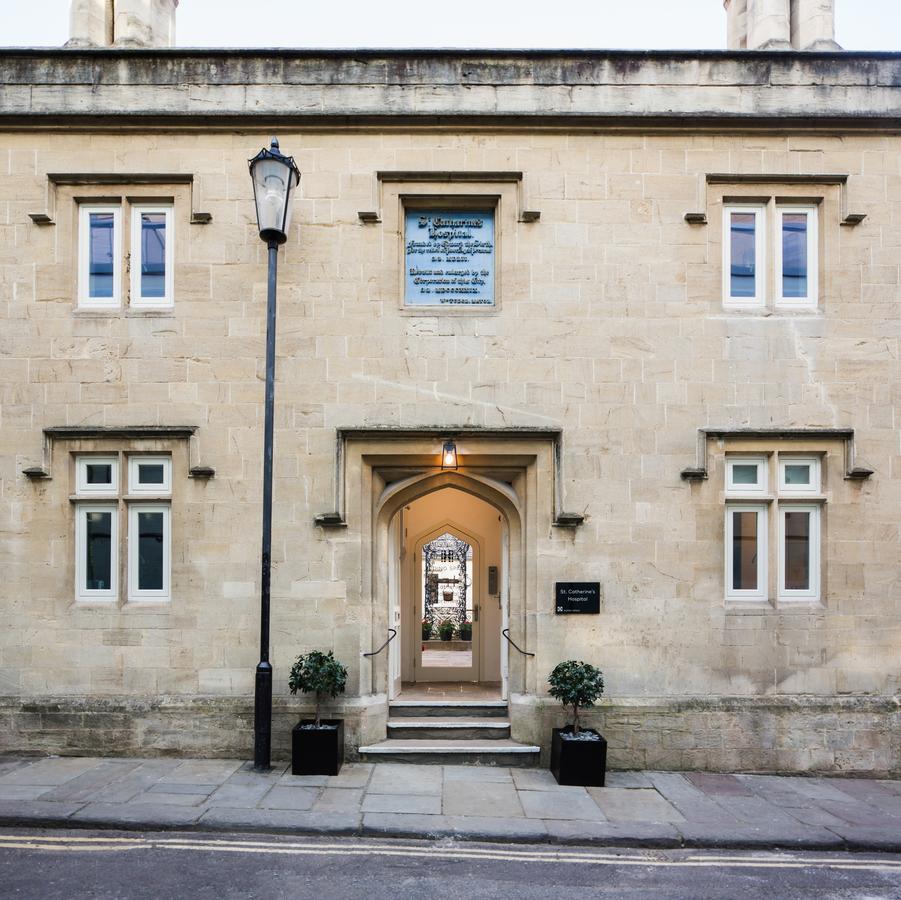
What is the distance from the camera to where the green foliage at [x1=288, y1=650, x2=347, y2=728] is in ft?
26.2

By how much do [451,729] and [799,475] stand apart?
5378mm

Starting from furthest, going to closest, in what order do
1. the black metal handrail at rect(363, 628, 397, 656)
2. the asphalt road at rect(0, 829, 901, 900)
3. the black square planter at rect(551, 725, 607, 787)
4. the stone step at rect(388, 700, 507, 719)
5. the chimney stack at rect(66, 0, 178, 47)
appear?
the chimney stack at rect(66, 0, 178, 47) → the stone step at rect(388, 700, 507, 719) → the black metal handrail at rect(363, 628, 397, 656) → the black square planter at rect(551, 725, 607, 787) → the asphalt road at rect(0, 829, 901, 900)

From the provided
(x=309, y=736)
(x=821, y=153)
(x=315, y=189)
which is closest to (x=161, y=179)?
(x=315, y=189)

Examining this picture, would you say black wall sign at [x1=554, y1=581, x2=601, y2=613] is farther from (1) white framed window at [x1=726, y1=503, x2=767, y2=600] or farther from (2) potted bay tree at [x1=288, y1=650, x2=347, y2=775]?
(2) potted bay tree at [x1=288, y1=650, x2=347, y2=775]

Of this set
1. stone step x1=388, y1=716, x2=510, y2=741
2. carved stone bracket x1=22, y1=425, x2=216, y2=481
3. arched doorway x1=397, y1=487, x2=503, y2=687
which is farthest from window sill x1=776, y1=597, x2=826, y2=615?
carved stone bracket x1=22, y1=425, x2=216, y2=481

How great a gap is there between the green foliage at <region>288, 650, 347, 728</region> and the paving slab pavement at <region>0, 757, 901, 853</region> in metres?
0.93

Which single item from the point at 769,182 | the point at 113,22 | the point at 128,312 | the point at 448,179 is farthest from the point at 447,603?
the point at 113,22

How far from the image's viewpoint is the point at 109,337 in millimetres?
8812

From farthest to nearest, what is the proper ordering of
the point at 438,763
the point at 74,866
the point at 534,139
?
the point at 534,139, the point at 438,763, the point at 74,866

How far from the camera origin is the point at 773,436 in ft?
28.6

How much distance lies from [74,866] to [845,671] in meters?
8.41

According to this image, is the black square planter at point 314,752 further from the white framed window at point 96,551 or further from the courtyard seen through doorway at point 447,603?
the courtyard seen through doorway at point 447,603

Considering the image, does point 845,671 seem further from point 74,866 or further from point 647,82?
point 74,866

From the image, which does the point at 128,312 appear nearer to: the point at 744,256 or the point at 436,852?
the point at 436,852
